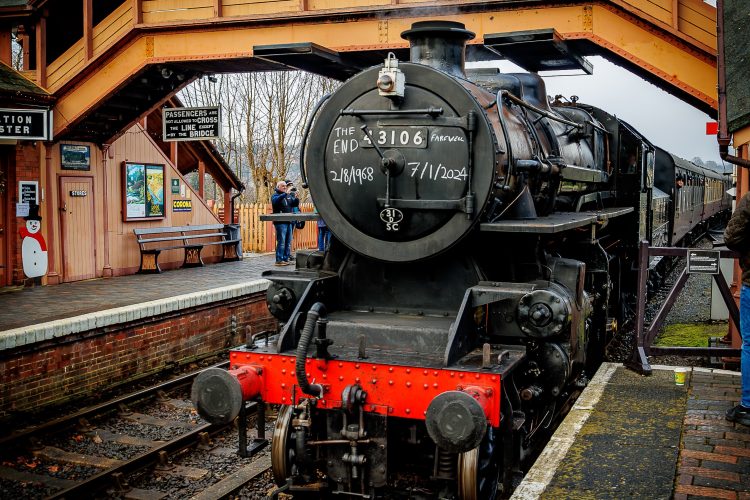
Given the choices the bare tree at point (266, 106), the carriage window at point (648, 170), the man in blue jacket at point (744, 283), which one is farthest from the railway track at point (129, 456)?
the bare tree at point (266, 106)

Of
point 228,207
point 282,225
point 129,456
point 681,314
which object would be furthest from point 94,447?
point 228,207

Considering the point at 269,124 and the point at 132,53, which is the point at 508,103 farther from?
the point at 269,124

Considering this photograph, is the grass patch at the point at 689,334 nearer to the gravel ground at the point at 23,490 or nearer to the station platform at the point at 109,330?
the station platform at the point at 109,330

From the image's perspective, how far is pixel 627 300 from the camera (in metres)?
10.3

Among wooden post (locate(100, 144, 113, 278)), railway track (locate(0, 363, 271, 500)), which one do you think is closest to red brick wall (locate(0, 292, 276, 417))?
railway track (locate(0, 363, 271, 500))

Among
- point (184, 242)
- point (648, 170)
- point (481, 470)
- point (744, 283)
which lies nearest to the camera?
point (481, 470)

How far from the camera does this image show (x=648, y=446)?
4633 millimetres

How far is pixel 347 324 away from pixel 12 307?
20.6 feet

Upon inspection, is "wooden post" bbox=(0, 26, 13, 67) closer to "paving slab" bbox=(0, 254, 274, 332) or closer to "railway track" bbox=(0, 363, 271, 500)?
"paving slab" bbox=(0, 254, 274, 332)

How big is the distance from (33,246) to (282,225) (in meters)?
5.03

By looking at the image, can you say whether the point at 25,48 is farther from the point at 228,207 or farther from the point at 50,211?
the point at 228,207

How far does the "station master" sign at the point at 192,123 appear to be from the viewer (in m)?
12.7

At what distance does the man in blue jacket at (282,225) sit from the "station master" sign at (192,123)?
77.1 inches

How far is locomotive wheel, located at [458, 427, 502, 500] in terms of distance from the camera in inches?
171
